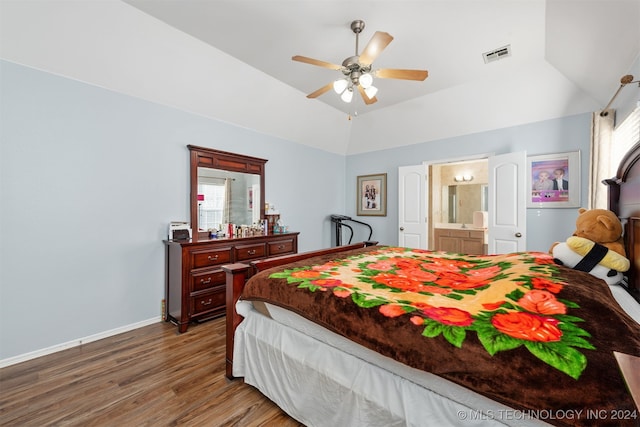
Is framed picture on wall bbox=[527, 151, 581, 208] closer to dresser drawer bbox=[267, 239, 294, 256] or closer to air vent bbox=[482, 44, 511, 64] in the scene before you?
air vent bbox=[482, 44, 511, 64]

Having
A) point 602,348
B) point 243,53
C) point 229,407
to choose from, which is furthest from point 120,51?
point 602,348

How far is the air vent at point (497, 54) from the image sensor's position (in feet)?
9.15

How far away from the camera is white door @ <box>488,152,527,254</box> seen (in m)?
3.48

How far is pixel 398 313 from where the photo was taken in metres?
1.16

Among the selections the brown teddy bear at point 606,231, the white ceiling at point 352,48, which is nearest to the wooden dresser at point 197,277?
the white ceiling at point 352,48

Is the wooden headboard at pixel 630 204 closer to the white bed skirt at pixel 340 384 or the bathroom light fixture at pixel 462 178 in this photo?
the white bed skirt at pixel 340 384

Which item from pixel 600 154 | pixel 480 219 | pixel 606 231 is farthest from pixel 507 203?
pixel 606 231

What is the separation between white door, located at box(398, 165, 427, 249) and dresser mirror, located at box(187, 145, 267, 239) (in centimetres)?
245

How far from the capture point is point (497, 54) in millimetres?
2877

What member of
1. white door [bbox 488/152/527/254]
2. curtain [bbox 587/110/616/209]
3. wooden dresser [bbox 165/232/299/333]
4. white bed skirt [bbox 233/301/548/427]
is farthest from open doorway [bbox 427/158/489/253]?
white bed skirt [bbox 233/301/548/427]

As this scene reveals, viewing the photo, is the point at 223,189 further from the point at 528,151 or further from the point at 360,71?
the point at 528,151

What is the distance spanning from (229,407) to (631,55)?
3.85 metres

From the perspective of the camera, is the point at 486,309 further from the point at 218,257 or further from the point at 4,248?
the point at 4,248

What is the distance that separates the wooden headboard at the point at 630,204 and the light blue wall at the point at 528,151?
175cm
